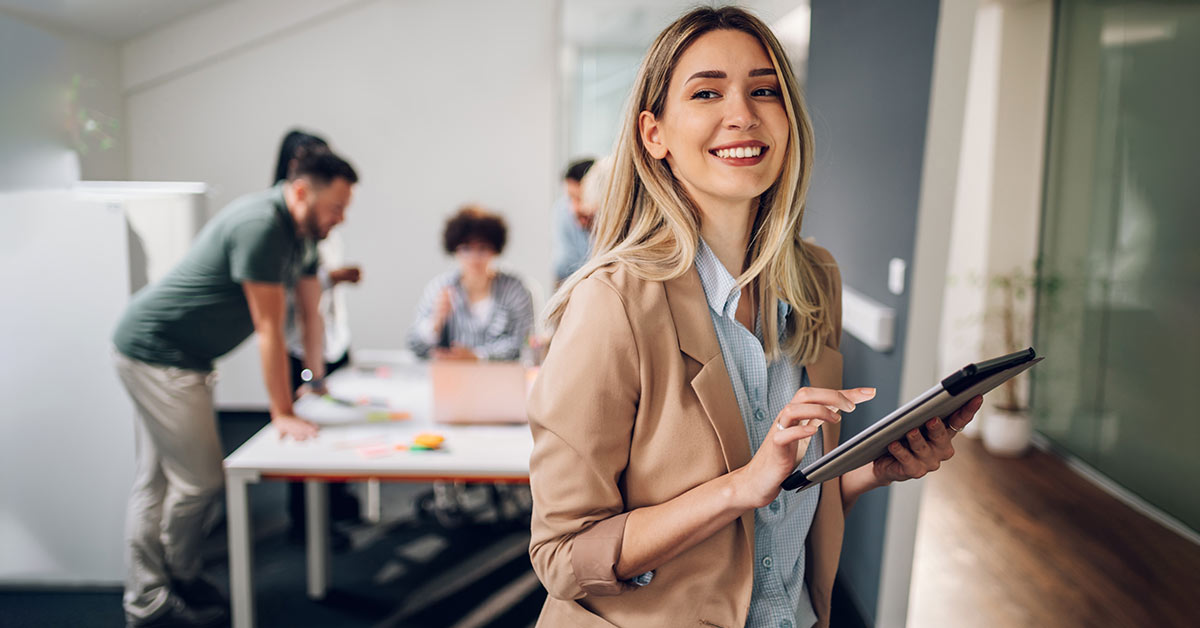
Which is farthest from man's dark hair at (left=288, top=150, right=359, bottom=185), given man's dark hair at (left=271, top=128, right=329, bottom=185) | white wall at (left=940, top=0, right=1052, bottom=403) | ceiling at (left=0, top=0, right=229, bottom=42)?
white wall at (left=940, top=0, right=1052, bottom=403)

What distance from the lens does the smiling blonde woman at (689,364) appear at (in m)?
0.89

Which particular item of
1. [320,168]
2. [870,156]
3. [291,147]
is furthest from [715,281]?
[291,147]

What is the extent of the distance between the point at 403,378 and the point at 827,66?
212 centimetres

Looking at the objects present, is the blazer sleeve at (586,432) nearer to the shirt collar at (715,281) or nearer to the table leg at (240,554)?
the shirt collar at (715,281)

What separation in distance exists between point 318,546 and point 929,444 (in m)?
2.48

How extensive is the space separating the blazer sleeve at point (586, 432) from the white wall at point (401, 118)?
446 cm

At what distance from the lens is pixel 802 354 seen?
1.03 metres

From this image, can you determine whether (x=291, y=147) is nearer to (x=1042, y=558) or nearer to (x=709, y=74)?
(x=709, y=74)

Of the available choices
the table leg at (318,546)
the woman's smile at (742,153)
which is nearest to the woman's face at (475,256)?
the table leg at (318,546)

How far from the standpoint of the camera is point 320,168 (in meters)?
2.61

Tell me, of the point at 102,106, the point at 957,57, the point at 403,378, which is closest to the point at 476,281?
the point at 403,378

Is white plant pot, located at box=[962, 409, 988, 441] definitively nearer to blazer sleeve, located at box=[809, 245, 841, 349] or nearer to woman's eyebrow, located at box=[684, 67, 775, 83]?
blazer sleeve, located at box=[809, 245, 841, 349]

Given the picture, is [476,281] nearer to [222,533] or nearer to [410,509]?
[410,509]

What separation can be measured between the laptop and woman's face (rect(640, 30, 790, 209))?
5.04ft
